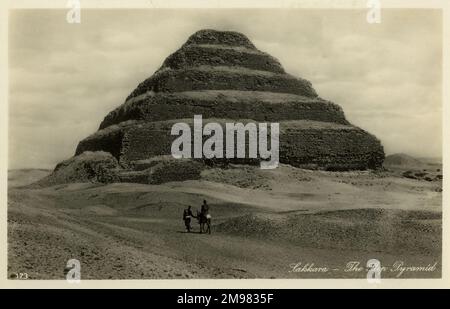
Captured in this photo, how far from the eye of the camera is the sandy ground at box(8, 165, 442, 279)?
1920 centimetres

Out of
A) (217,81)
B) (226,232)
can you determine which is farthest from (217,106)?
(226,232)

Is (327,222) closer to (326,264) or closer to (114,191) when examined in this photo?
(326,264)

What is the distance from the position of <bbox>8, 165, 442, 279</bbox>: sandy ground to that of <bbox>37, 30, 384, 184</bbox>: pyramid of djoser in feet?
16.6

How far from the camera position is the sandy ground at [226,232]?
19.2 metres

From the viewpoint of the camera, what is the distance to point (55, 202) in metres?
26.9

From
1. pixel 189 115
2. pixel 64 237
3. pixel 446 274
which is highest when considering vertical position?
pixel 189 115

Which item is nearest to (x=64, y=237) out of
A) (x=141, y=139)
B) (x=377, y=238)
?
(x=377, y=238)

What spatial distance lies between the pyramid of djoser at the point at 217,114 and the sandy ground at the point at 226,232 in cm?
506

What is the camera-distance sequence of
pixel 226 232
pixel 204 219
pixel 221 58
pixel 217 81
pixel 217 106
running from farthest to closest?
pixel 221 58 < pixel 217 81 < pixel 217 106 < pixel 226 232 < pixel 204 219

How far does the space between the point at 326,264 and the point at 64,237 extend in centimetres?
701

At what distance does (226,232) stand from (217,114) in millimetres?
13748

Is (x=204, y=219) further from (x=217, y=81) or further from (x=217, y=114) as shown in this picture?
(x=217, y=81)

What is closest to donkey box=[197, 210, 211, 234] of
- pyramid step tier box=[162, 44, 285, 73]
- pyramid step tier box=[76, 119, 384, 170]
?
pyramid step tier box=[76, 119, 384, 170]

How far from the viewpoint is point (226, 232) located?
23.2 meters
